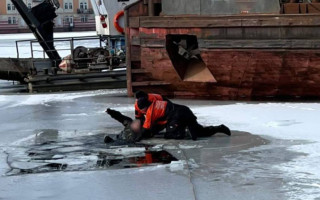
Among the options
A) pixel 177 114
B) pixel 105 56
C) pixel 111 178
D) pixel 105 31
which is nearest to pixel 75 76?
pixel 105 56

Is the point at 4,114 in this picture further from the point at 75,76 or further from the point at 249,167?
the point at 249,167

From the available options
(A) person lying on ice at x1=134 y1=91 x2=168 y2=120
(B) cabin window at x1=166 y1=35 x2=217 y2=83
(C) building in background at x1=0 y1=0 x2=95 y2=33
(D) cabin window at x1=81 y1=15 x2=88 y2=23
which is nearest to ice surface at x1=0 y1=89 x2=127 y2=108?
(B) cabin window at x1=166 y1=35 x2=217 y2=83

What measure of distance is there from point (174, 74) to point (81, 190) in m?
7.23

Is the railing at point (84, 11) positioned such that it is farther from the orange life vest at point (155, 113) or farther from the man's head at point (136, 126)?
the orange life vest at point (155, 113)

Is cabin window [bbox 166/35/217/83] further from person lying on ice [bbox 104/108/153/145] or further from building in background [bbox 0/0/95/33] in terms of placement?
building in background [bbox 0/0/95/33]

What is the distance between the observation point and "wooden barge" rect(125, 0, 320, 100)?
37.9ft

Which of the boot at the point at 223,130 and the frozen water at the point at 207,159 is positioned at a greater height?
the boot at the point at 223,130

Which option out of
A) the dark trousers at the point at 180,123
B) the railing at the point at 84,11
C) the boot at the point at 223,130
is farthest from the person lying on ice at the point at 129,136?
the railing at the point at 84,11

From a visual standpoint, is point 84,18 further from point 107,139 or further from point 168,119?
point 168,119

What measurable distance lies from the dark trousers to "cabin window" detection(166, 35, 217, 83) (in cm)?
443

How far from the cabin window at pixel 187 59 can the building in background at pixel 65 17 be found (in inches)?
2109

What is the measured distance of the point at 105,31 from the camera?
18.1 metres

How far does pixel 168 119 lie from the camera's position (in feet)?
26.7

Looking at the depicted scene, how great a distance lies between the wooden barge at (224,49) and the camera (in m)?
11.5
